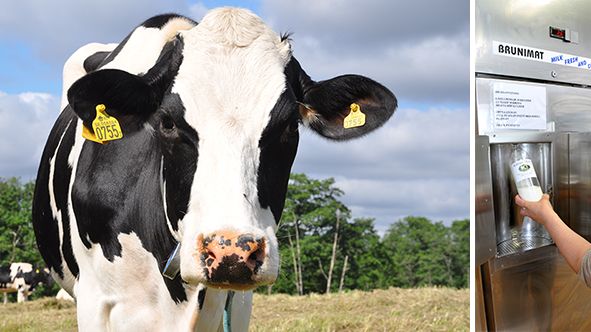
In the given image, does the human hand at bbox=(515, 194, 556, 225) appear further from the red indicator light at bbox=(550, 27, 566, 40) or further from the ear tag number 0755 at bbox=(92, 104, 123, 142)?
the ear tag number 0755 at bbox=(92, 104, 123, 142)

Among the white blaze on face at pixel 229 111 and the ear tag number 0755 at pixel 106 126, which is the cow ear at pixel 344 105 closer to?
the white blaze on face at pixel 229 111

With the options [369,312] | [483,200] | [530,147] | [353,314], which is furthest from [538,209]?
[369,312]

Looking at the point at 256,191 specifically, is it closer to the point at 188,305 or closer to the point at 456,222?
the point at 188,305

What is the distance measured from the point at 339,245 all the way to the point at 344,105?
135 feet

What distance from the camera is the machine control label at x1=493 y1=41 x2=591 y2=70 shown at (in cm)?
459

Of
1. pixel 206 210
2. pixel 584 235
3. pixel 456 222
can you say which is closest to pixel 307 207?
pixel 456 222

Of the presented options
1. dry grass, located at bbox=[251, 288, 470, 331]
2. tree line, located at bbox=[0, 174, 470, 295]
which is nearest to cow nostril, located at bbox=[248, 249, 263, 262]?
dry grass, located at bbox=[251, 288, 470, 331]

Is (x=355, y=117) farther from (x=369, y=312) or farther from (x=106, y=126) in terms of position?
(x=369, y=312)

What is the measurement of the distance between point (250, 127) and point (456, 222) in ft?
172

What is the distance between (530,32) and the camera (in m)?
4.85

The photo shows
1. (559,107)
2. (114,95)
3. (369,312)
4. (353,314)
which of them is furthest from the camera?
(369,312)

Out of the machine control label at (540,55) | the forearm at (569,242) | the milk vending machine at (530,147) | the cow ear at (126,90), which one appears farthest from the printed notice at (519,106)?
the cow ear at (126,90)

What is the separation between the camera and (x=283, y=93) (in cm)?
307

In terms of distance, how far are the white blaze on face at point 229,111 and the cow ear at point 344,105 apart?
11.5 inches
